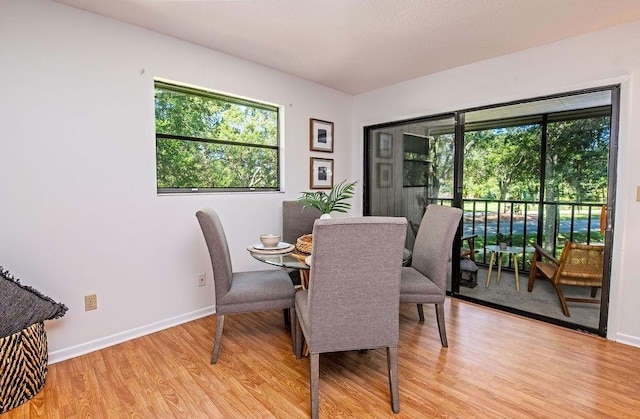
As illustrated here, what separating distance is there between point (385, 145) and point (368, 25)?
183 cm

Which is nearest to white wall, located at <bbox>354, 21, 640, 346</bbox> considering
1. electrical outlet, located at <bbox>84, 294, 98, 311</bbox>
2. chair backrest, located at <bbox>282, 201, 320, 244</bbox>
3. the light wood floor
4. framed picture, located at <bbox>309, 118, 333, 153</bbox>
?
the light wood floor

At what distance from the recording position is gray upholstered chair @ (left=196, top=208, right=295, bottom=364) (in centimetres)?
210

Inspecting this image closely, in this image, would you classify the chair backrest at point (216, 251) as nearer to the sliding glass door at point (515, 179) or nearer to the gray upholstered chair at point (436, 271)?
the gray upholstered chair at point (436, 271)

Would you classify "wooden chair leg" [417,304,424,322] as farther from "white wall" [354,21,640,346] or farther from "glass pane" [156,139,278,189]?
"glass pane" [156,139,278,189]

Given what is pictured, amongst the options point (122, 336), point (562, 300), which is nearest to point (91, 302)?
point (122, 336)

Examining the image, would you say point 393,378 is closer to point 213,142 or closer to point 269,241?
point 269,241

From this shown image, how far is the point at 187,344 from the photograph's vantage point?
2428mm

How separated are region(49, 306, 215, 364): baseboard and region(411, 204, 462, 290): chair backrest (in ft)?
6.32

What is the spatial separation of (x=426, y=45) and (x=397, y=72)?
68 centimetres

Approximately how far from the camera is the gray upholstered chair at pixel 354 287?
153 centimetres

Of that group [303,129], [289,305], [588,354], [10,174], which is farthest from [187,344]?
[588,354]

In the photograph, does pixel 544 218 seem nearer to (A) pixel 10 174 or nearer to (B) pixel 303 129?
(B) pixel 303 129

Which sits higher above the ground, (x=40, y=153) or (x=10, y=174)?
(x=40, y=153)

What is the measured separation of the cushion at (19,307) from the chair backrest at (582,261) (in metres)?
3.77
